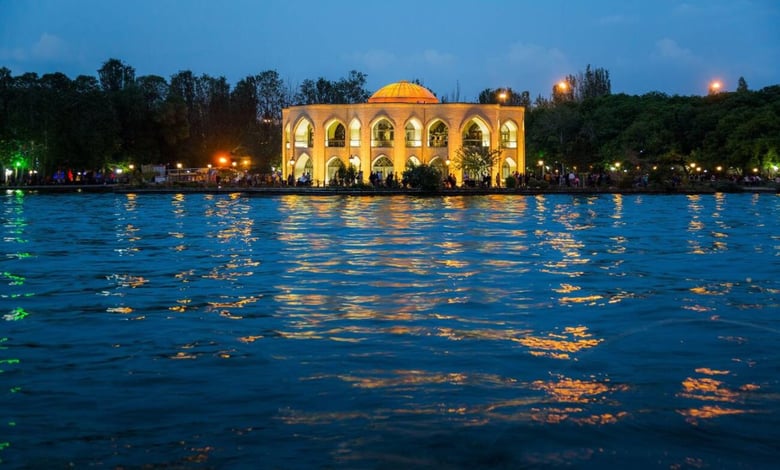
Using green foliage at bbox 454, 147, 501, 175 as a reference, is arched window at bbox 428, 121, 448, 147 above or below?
above

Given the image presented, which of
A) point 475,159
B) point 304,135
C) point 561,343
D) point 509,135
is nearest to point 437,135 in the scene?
point 509,135

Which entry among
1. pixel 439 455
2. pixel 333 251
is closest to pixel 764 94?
pixel 333 251

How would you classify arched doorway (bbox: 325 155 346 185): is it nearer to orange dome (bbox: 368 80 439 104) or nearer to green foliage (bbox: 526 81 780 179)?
orange dome (bbox: 368 80 439 104)

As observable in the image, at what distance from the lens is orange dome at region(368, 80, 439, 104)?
185ft

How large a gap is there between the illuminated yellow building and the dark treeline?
23.4ft

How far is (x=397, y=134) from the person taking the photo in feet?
176

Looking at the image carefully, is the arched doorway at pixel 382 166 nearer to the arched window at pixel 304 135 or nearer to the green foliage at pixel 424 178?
the arched window at pixel 304 135

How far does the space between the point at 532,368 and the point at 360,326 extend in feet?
6.88

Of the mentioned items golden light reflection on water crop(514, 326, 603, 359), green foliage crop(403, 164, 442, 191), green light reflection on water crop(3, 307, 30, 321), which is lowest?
golden light reflection on water crop(514, 326, 603, 359)

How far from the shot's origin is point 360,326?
26.7 ft

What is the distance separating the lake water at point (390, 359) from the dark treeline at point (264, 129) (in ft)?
136

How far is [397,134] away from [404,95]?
3.95 meters

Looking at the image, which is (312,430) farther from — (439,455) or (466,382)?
(466,382)

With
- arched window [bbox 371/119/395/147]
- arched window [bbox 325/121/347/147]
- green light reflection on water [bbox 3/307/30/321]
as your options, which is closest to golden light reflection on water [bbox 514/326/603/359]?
green light reflection on water [bbox 3/307/30/321]
